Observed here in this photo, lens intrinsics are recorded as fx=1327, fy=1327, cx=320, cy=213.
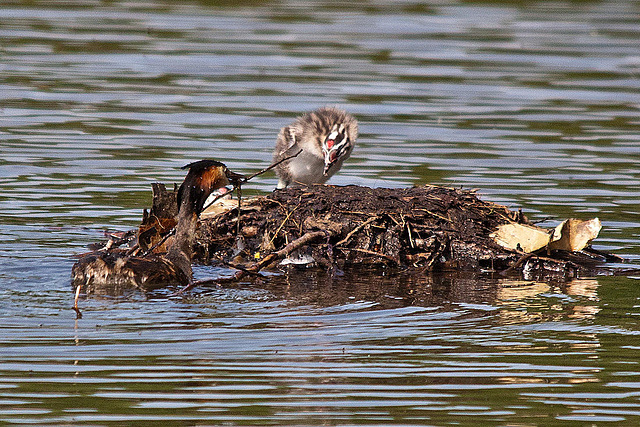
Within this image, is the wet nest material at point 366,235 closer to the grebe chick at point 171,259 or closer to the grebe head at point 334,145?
the grebe chick at point 171,259

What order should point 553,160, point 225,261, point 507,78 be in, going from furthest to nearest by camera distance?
point 507,78 → point 553,160 → point 225,261

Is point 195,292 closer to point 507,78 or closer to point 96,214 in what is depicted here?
point 96,214

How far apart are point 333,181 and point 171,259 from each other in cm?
499

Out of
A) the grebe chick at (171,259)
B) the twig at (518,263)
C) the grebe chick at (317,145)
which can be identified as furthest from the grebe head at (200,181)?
the grebe chick at (317,145)

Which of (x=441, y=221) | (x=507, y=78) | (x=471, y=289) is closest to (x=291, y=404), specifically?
(x=471, y=289)

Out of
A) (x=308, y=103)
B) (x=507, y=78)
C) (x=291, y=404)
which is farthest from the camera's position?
(x=507, y=78)

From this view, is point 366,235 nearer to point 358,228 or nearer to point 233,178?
point 358,228

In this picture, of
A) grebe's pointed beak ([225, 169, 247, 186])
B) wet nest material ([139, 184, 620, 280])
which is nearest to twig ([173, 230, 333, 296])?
wet nest material ([139, 184, 620, 280])

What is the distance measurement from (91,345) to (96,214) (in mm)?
4840

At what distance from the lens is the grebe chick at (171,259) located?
8.98 metres

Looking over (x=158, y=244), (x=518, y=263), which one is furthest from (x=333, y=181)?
(x=158, y=244)

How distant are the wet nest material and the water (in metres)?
0.43

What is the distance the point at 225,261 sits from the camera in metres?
10.3

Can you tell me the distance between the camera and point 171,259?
9516mm
